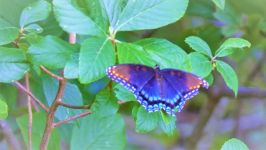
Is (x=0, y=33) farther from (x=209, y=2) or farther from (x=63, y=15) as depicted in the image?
(x=209, y=2)

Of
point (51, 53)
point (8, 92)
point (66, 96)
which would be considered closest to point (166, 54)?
point (51, 53)

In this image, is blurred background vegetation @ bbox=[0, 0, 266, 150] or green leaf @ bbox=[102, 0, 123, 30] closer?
green leaf @ bbox=[102, 0, 123, 30]

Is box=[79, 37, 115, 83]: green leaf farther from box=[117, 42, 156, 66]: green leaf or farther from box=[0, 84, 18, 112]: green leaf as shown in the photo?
box=[0, 84, 18, 112]: green leaf

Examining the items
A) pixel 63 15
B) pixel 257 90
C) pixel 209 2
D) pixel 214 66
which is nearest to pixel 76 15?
pixel 63 15

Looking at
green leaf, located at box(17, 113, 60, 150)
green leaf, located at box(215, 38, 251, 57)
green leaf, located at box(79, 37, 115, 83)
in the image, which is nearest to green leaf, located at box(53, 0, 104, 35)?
green leaf, located at box(79, 37, 115, 83)

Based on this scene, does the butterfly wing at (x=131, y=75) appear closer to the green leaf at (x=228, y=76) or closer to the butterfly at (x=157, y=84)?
the butterfly at (x=157, y=84)

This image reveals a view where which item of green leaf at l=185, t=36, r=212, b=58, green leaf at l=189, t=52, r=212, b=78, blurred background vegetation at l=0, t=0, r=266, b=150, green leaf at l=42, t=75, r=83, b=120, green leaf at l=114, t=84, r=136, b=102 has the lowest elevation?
blurred background vegetation at l=0, t=0, r=266, b=150

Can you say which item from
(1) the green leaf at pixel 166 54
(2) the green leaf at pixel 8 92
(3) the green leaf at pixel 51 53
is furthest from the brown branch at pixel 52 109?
(2) the green leaf at pixel 8 92

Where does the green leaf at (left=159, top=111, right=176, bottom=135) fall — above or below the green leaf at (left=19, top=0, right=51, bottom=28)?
below

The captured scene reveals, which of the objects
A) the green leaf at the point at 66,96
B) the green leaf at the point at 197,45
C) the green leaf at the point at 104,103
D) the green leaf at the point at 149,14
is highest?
the green leaf at the point at 149,14
